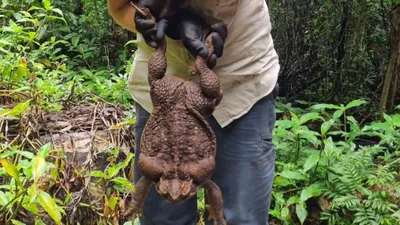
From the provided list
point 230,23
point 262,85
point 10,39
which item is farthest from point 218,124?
point 10,39

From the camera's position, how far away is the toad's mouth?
1.06 m

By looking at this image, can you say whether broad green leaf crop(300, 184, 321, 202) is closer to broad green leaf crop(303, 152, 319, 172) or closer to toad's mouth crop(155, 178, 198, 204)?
broad green leaf crop(303, 152, 319, 172)

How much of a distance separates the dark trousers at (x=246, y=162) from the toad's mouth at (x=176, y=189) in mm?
513

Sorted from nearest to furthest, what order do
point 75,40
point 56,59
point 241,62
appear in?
point 241,62
point 56,59
point 75,40

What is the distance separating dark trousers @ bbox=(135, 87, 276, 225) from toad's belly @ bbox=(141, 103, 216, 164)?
1.42 feet

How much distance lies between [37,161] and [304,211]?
1.31m

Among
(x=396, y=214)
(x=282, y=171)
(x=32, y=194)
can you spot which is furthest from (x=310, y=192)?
(x=32, y=194)

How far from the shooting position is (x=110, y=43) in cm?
520

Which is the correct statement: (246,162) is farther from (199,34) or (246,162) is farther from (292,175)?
(292,175)

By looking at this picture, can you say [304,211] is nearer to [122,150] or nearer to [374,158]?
[374,158]

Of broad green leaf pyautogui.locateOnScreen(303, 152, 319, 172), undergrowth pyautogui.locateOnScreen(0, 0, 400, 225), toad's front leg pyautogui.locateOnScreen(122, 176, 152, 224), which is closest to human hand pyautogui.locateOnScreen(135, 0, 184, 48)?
toad's front leg pyautogui.locateOnScreen(122, 176, 152, 224)

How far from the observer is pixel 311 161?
2727 mm

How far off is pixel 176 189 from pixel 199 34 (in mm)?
371

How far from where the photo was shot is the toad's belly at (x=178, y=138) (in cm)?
110
